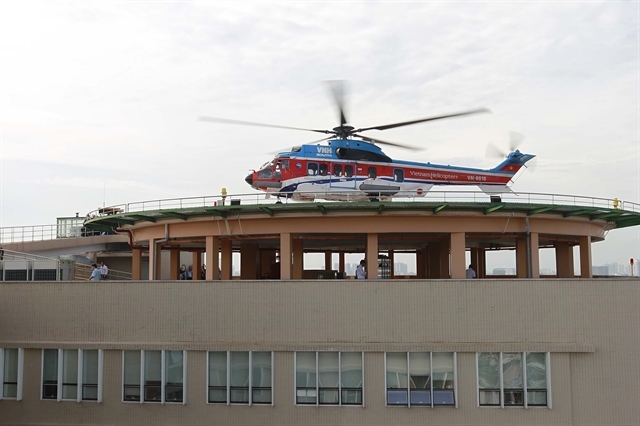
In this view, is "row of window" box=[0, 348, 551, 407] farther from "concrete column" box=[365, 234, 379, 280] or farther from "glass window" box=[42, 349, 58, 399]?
"concrete column" box=[365, 234, 379, 280]

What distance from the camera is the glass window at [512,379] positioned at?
21.1 m

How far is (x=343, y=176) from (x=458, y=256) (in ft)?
23.0

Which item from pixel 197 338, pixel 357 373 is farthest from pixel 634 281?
pixel 197 338

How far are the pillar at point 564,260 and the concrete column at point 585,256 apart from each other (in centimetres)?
241

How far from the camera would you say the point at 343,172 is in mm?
32156

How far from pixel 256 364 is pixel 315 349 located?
6.57ft

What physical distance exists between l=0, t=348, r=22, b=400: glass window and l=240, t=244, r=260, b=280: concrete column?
14232 mm

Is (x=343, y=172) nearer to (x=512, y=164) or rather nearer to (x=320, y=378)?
(x=512, y=164)

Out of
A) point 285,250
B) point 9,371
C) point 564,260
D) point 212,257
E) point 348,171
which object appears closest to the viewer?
point 9,371

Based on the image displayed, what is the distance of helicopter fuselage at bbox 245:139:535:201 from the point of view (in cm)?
3186

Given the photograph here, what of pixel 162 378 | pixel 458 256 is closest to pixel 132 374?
pixel 162 378

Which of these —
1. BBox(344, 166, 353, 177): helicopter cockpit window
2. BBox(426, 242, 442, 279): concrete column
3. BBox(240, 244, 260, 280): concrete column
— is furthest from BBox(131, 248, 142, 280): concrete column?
BBox(426, 242, 442, 279): concrete column

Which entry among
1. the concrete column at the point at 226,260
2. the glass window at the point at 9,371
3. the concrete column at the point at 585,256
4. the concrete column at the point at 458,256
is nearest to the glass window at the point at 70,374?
the glass window at the point at 9,371

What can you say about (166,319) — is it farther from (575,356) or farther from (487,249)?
(487,249)
